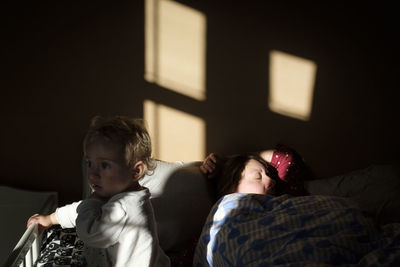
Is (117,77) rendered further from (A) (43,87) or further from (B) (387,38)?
(B) (387,38)

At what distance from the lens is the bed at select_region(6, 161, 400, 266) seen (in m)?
1.41

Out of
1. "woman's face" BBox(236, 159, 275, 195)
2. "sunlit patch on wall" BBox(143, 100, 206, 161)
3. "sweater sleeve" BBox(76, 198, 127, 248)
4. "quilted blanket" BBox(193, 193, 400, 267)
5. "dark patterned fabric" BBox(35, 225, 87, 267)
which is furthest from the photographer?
"sunlit patch on wall" BBox(143, 100, 206, 161)

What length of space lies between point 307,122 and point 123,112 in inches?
37.7

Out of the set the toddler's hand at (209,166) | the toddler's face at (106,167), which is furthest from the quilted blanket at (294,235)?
the toddler's face at (106,167)

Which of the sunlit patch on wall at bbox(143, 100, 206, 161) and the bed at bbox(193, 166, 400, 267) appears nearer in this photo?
the bed at bbox(193, 166, 400, 267)

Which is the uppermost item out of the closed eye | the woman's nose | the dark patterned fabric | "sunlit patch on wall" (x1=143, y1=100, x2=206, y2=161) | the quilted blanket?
"sunlit patch on wall" (x1=143, y1=100, x2=206, y2=161)

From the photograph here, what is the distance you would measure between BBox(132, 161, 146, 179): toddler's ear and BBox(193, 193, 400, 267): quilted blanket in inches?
14.2

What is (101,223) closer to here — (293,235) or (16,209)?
(293,235)

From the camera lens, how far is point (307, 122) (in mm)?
2229

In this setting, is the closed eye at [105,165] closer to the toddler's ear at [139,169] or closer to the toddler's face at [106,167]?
the toddler's face at [106,167]

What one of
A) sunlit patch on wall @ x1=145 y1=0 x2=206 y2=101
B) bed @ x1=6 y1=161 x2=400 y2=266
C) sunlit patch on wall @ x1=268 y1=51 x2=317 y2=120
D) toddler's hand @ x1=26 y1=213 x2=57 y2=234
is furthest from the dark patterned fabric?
sunlit patch on wall @ x1=268 y1=51 x2=317 y2=120

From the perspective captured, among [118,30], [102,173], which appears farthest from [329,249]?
[118,30]

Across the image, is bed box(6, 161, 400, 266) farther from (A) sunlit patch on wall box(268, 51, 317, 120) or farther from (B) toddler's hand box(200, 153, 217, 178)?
(A) sunlit patch on wall box(268, 51, 317, 120)

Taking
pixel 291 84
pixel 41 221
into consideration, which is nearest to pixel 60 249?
pixel 41 221
